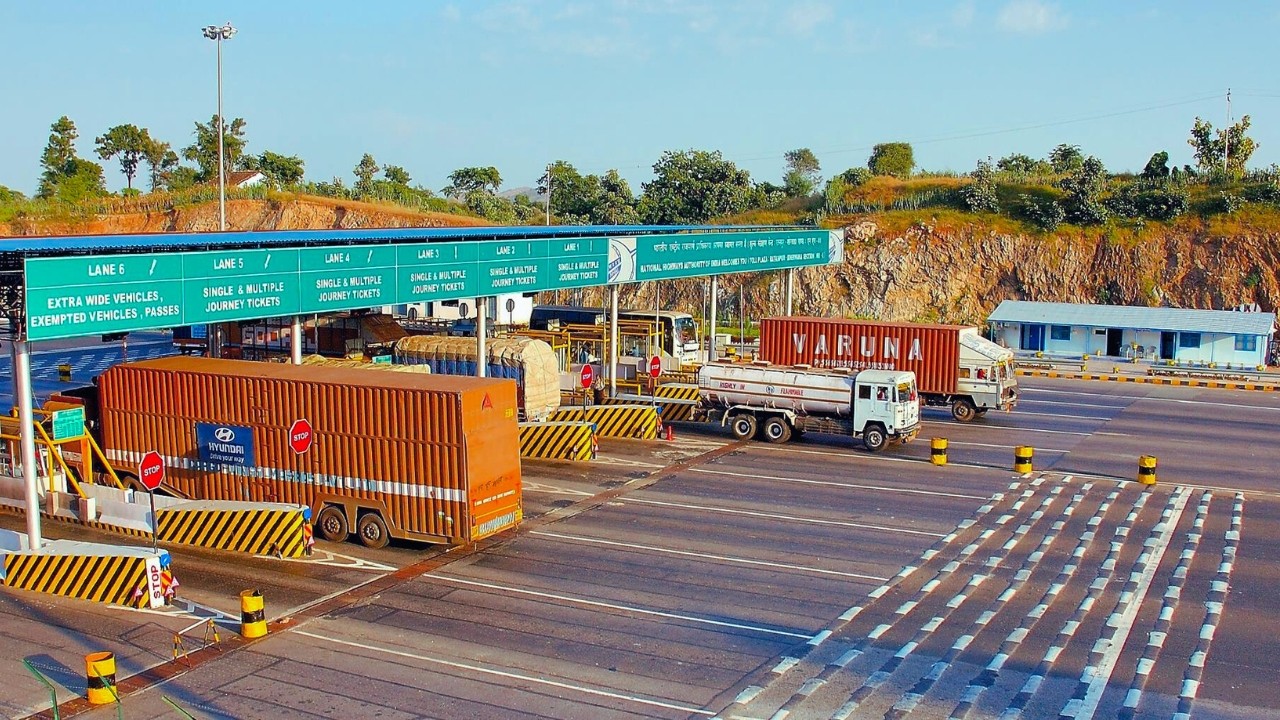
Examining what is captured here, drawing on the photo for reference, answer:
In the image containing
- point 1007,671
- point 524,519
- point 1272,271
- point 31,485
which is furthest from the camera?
point 1272,271

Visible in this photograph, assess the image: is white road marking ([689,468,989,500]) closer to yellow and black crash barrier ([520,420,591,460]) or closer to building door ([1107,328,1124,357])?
yellow and black crash barrier ([520,420,591,460])

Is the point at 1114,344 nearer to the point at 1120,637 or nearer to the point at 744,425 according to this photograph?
the point at 744,425

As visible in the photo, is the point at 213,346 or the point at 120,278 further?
the point at 213,346

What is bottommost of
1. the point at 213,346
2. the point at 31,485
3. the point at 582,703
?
the point at 582,703

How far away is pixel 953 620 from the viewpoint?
18438 mm

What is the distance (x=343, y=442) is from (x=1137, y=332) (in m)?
45.2

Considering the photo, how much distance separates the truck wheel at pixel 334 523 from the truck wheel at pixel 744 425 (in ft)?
48.6

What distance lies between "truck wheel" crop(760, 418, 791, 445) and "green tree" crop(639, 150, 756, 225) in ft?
175

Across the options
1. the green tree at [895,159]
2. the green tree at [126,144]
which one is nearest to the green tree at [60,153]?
the green tree at [126,144]

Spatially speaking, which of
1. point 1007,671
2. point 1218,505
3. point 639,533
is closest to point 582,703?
point 1007,671

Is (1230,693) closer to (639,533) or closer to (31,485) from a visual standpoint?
(639,533)

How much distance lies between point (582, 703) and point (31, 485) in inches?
436

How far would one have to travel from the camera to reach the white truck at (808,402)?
Result: 32.4m

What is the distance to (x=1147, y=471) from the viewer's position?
29.1 m
